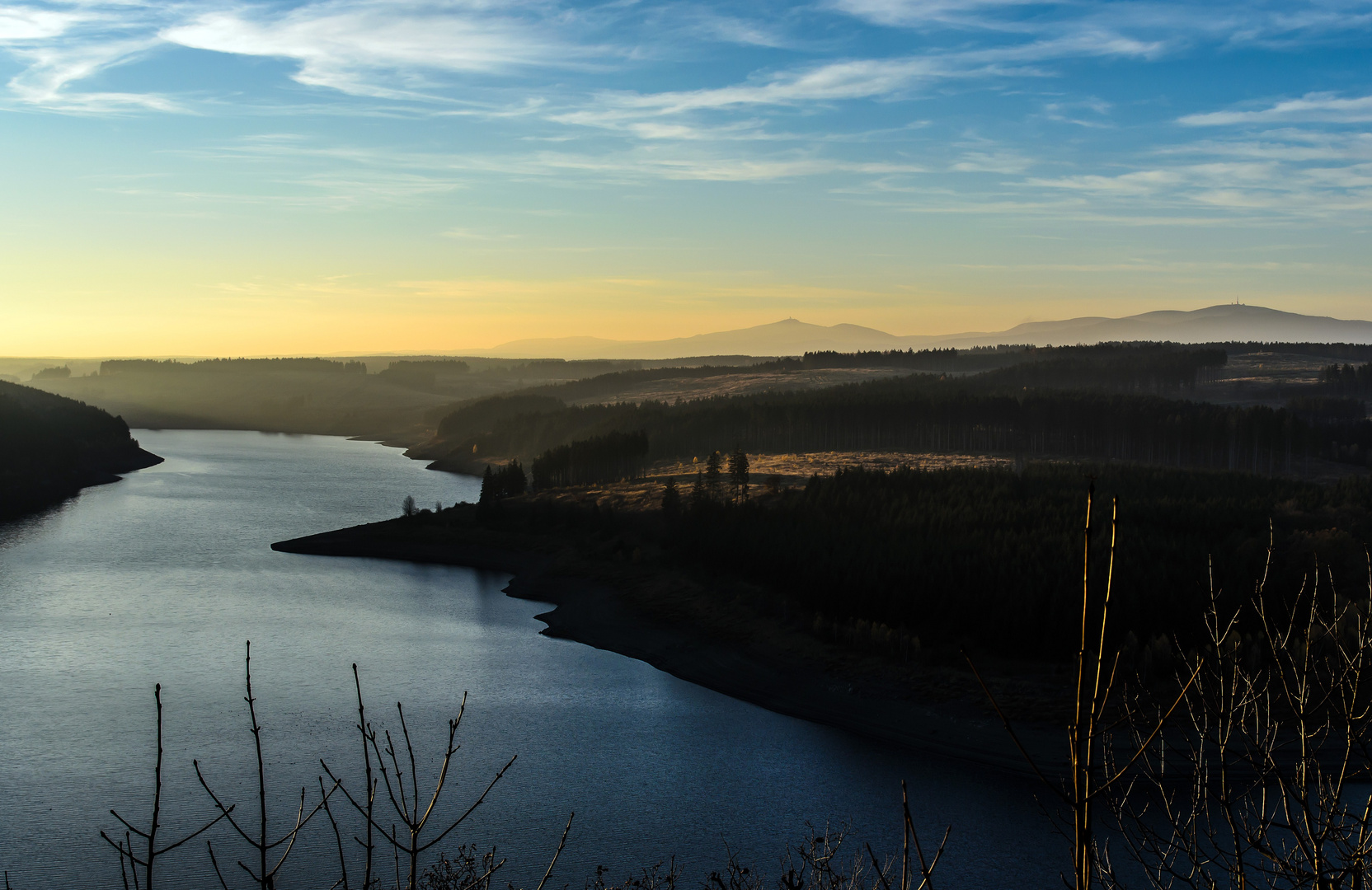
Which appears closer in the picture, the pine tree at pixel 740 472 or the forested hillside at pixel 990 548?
the forested hillside at pixel 990 548

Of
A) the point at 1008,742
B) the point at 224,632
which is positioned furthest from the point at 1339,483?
the point at 224,632

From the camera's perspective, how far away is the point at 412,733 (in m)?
38.5

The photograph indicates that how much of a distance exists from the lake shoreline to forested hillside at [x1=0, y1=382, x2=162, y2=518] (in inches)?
2028

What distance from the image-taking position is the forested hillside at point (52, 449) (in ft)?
370

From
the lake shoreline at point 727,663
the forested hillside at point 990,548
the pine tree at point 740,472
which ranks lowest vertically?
the lake shoreline at point 727,663

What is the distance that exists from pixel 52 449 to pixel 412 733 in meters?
113

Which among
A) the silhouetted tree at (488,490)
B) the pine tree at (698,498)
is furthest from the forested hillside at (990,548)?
the silhouetted tree at (488,490)

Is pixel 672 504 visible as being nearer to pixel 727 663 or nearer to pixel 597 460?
pixel 727 663

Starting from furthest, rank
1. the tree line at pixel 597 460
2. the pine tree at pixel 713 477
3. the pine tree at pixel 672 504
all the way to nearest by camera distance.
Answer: the tree line at pixel 597 460
the pine tree at pixel 713 477
the pine tree at pixel 672 504

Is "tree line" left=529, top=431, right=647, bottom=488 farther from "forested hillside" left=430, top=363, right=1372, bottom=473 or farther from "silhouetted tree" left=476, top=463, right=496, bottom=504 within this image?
"silhouetted tree" left=476, top=463, right=496, bottom=504

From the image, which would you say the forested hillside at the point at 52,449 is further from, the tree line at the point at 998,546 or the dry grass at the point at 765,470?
the tree line at the point at 998,546

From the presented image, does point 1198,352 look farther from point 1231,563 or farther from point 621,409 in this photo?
point 1231,563

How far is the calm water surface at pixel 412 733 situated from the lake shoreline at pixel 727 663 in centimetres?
170

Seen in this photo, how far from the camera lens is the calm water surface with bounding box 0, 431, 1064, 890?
29.2 m
